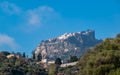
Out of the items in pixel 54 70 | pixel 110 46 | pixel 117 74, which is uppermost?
pixel 54 70

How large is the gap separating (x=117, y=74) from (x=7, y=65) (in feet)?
224

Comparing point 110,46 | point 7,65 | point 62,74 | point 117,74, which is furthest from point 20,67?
point 117,74

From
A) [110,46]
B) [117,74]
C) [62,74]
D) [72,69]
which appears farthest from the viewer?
[72,69]

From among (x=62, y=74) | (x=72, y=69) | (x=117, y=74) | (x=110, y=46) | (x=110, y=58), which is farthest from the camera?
(x=72, y=69)

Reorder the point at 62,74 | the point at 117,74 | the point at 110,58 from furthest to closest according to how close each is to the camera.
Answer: the point at 62,74 < the point at 110,58 < the point at 117,74

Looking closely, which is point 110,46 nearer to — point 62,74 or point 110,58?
point 110,58

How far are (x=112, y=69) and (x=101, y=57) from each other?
2651 millimetres

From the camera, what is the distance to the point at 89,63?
211ft

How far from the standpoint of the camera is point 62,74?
118250 mm

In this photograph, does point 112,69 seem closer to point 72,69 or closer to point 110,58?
point 110,58

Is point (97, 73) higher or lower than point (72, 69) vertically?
lower

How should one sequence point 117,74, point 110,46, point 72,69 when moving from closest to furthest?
1. point 117,74
2. point 110,46
3. point 72,69

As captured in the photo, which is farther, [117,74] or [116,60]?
[116,60]

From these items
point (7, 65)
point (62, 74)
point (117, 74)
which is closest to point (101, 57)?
point (117, 74)
